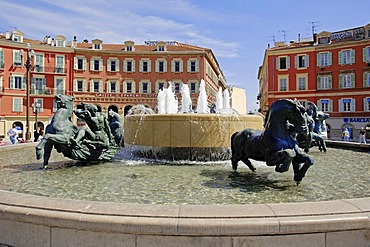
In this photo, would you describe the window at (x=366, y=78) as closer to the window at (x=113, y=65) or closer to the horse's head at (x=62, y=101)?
the window at (x=113, y=65)

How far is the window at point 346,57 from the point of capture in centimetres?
4012

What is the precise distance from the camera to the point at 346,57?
40625mm

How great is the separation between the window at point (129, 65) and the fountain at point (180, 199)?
1599 inches

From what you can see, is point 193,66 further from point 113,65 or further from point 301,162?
point 301,162

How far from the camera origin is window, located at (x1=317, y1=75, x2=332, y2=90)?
41.8m

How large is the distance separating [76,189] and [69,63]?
148 ft

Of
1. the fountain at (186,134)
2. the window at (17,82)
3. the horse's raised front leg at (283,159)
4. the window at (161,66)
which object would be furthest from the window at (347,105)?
the window at (17,82)

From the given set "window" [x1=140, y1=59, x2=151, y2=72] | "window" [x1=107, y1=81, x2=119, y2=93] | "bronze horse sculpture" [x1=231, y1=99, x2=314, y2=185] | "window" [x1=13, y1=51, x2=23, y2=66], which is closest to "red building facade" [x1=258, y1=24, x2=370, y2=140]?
"window" [x1=140, y1=59, x2=151, y2=72]

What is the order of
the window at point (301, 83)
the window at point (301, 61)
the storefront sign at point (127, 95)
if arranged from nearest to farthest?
the window at point (301, 61)
the window at point (301, 83)
the storefront sign at point (127, 95)

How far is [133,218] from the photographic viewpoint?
280 centimetres

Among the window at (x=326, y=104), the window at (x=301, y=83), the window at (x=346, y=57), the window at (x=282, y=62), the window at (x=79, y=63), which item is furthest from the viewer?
the window at (x=79, y=63)

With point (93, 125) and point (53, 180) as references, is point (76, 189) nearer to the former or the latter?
point (53, 180)

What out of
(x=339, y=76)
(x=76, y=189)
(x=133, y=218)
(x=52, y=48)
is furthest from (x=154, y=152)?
(x=52, y=48)

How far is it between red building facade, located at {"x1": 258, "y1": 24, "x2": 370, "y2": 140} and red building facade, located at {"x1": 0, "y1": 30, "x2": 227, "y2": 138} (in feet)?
40.2
